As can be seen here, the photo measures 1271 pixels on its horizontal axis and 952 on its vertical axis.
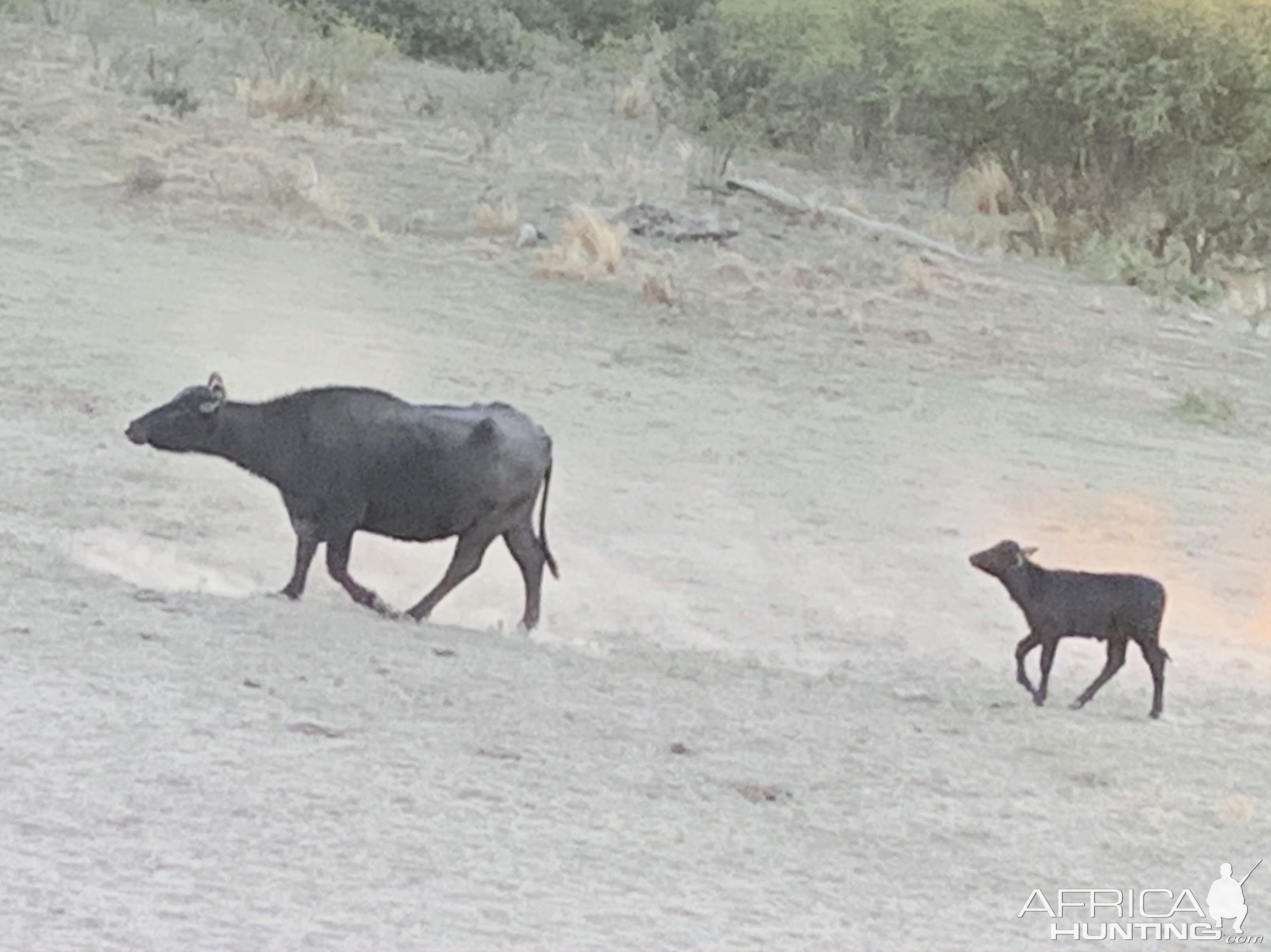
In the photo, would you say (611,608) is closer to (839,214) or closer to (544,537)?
(544,537)

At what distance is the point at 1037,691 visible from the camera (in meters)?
9.90

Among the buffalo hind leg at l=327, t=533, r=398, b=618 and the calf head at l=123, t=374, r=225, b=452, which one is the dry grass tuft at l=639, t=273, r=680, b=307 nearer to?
the calf head at l=123, t=374, r=225, b=452

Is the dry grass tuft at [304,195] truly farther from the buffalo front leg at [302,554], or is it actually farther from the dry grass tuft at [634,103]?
the buffalo front leg at [302,554]

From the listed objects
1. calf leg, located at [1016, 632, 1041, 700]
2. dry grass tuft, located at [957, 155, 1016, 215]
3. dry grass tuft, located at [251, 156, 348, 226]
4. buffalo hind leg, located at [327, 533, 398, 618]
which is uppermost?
calf leg, located at [1016, 632, 1041, 700]

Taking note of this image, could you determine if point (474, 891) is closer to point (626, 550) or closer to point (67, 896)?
point (67, 896)

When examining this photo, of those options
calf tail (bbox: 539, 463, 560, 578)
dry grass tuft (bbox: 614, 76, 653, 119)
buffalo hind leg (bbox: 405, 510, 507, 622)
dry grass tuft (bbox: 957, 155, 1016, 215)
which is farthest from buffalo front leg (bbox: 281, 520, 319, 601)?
dry grass tuft (bbox: 614, 76, 653, 119)

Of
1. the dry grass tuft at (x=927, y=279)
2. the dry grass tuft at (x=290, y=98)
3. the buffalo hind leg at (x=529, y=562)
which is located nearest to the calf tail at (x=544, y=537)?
the buffalo hind leg at (x=529, y=562)

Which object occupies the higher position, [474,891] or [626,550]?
[474,891]

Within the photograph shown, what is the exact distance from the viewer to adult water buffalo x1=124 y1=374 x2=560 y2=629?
10180 mm

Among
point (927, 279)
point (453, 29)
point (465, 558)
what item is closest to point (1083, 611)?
point (465, 558)

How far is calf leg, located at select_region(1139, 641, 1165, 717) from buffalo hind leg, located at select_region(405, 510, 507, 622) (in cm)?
260

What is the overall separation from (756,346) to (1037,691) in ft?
32.9

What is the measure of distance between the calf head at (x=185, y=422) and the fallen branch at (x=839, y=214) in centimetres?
1407

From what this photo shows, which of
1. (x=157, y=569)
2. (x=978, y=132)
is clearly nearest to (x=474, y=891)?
(x=157, y=569)
